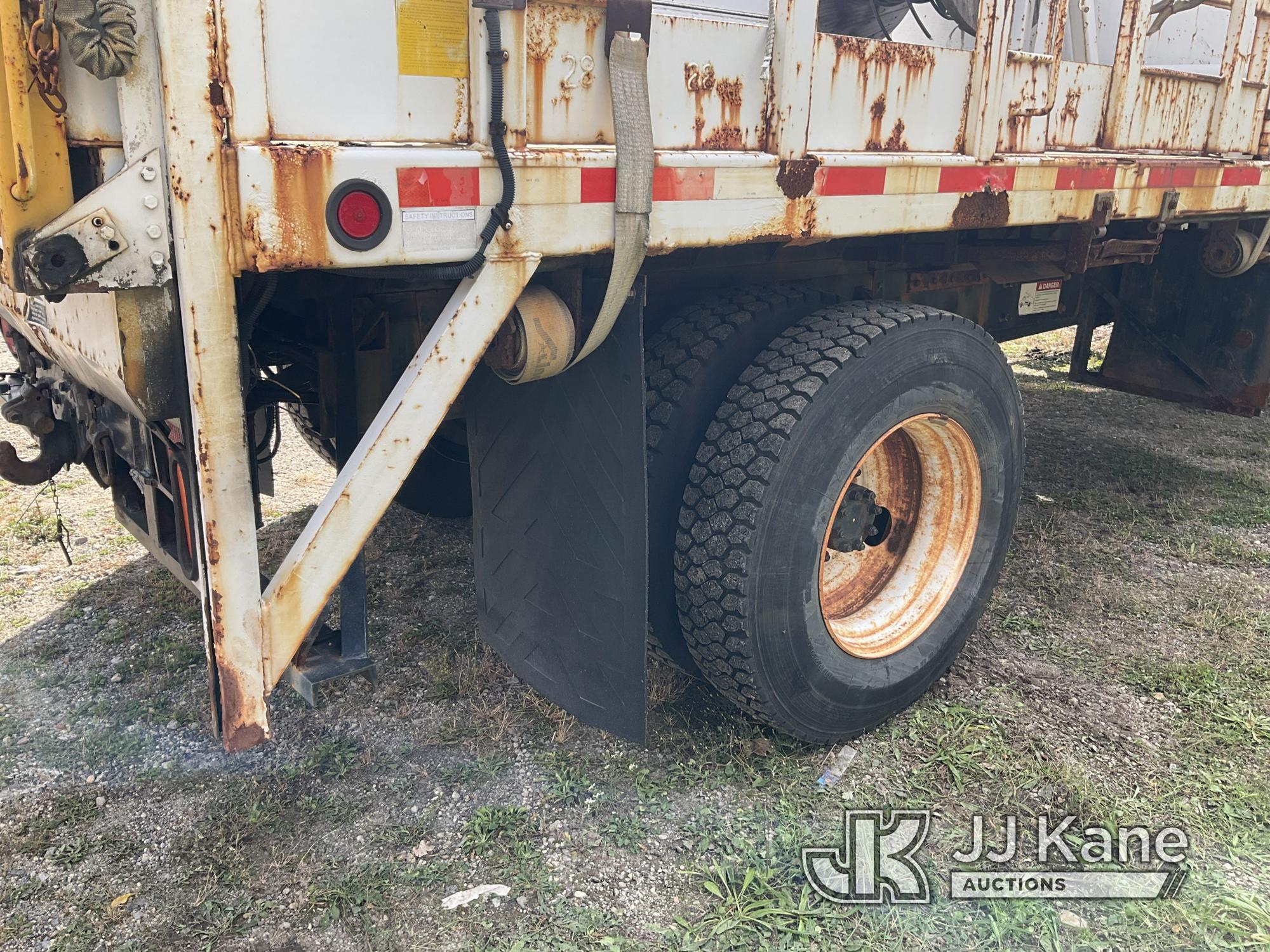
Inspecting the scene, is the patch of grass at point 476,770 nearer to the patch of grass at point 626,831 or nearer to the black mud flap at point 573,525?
the black mud flap at point 573,525

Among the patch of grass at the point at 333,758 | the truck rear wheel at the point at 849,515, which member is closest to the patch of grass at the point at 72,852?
the patch of grass at the point at 333,758

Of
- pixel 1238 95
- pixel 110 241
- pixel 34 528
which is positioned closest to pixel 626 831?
pixel 110 241

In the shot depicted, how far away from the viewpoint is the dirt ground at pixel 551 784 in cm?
219

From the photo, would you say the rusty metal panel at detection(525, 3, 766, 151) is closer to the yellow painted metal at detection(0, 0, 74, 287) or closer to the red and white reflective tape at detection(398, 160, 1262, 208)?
the red and white reflective tape at detection(398, 160, 1262, 208)

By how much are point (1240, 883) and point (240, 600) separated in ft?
7.48

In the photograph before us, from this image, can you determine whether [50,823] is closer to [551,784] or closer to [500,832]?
[500,832]

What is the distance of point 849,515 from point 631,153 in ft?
4.31

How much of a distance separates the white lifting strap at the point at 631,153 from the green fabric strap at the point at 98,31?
85cm

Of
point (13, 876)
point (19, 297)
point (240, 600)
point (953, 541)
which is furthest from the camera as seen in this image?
point (953, 541)

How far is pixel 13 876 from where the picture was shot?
226 cm

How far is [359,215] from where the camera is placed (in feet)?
5.67

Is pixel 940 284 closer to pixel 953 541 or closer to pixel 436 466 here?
pixel 953 541

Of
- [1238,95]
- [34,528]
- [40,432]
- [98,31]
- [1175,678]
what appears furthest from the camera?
[34,528]

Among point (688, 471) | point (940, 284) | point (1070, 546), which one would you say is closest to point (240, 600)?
point (688, 471)
